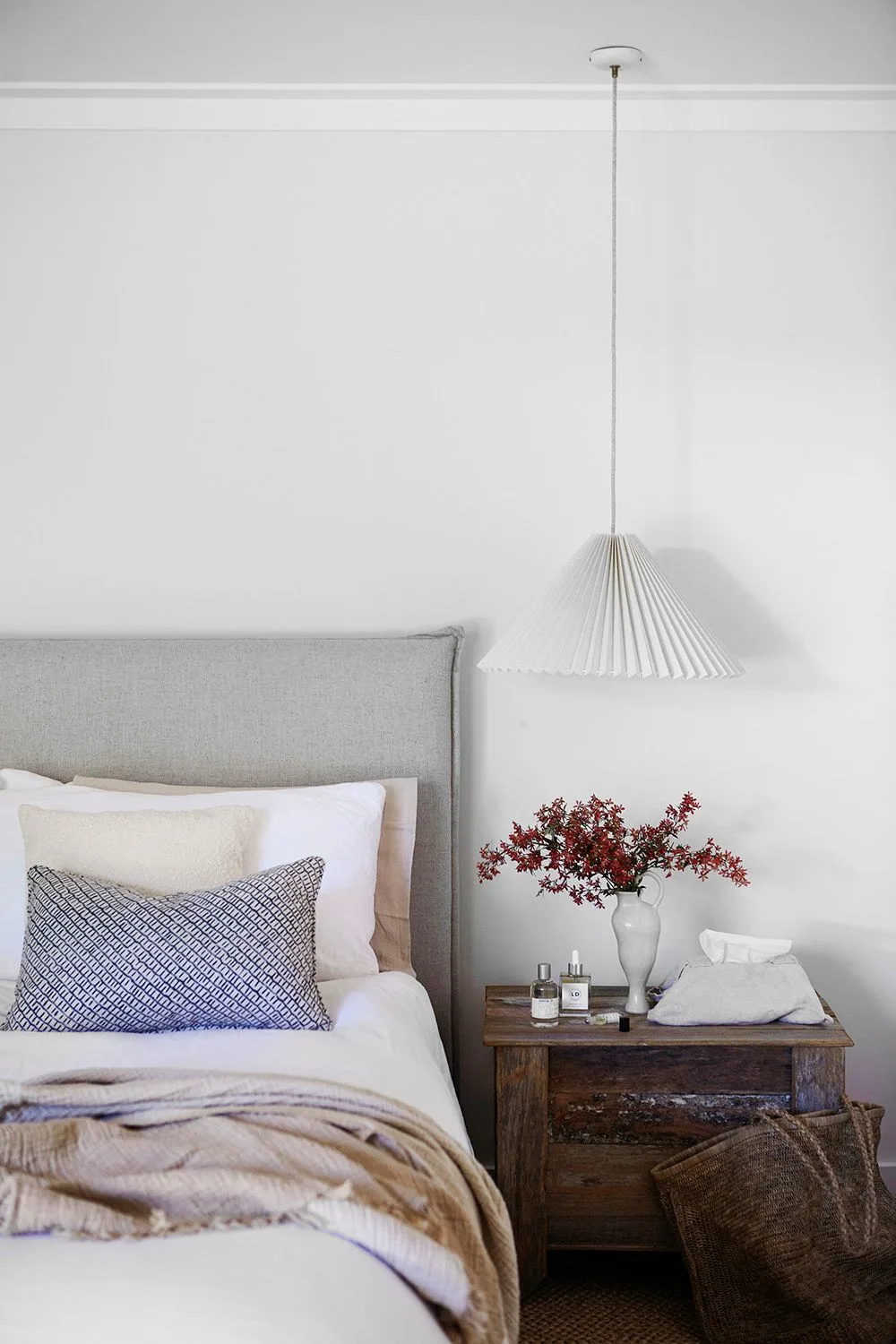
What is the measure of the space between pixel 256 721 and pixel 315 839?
1.34ft

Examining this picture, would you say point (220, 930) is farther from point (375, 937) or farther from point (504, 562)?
point (504, 562)

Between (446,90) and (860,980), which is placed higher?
(446,90)

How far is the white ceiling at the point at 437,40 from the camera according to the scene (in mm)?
2555

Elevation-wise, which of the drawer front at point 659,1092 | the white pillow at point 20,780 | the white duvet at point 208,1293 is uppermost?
the white pillow at point 20,780

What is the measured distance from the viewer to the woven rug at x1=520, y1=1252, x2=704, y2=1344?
7.62 ft

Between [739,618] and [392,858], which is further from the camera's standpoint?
[739,618]

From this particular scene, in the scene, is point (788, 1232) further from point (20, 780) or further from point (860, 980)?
point (20, 780)

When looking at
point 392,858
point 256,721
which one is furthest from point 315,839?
point 256,721

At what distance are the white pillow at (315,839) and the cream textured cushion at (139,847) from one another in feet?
0.29

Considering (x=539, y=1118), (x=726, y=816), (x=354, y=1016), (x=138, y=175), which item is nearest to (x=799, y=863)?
(x=726, y=816)

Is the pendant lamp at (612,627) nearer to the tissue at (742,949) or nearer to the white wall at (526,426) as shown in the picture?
the white wall at (526,426)

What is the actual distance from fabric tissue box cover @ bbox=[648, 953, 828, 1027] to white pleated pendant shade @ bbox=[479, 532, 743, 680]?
624 millimetres

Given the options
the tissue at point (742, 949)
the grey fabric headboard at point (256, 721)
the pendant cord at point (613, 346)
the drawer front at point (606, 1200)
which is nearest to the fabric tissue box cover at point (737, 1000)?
the tissue at point (742, 949)

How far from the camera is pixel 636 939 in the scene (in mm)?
2514
